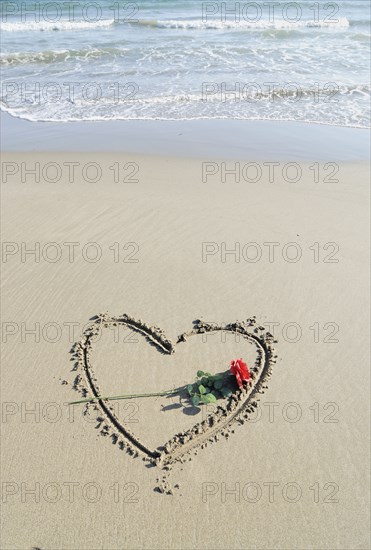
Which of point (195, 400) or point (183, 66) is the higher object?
point (183, 66)

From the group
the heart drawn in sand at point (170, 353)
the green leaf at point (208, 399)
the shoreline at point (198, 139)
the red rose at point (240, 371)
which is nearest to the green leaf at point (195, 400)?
the green leaf at point (208, 399)

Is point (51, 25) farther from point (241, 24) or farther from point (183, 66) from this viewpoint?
point (183, 66)

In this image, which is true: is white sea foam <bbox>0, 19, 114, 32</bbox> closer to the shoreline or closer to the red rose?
the shoreline

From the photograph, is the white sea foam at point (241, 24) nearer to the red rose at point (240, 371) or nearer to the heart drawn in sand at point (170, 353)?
the heart drawn in sand at point (170, 353)

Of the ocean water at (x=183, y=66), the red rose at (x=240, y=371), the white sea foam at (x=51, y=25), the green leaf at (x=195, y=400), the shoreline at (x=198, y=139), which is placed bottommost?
the green leaf at (x=195, y=400)

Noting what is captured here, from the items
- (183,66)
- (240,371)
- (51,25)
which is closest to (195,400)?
(240,371)

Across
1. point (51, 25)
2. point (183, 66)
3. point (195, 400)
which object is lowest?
point (195, 400)

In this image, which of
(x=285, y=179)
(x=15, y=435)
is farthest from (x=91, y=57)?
(x=15, y=435)
